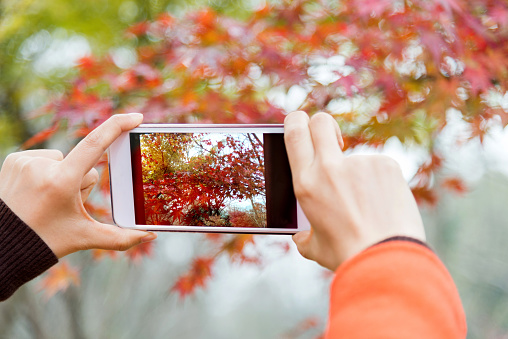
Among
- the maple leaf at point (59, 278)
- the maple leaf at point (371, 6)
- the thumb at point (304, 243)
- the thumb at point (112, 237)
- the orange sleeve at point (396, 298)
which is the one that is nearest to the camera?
the orange sleeve at point (396, 298)

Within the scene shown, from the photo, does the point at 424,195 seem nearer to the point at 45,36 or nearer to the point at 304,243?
the point at 304,243

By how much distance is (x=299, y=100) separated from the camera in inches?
52.3

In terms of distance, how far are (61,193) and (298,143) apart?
1.34 ft

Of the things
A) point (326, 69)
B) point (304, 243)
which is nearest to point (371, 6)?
point (326, 69)

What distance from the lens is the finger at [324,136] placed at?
0.55 meters

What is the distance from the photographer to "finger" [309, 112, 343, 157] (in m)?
0.55

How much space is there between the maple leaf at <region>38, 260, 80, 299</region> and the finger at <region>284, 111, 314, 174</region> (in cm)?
133

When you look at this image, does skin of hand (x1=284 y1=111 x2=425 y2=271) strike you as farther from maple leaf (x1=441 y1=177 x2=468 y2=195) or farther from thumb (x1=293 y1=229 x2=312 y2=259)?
maple leaf (x1=441 y1=177 x2=468 y2=195)

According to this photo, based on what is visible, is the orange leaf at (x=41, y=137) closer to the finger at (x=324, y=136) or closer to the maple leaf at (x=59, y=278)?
the maple leaf at (x=59, y=278)

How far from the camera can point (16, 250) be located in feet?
2.37

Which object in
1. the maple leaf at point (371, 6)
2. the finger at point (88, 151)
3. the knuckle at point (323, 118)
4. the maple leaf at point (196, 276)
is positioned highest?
the maple leaf at point (371, 6)

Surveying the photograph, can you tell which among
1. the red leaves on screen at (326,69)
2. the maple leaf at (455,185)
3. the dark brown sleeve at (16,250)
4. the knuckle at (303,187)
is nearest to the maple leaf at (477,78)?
the red leaves on screen at (326,69)

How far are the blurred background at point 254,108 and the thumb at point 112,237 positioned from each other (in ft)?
1.83

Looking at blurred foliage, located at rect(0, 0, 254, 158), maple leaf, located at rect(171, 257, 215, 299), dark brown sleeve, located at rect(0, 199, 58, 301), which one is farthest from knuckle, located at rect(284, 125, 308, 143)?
maple leaf, located at rect(171, 257, 215, 299)
